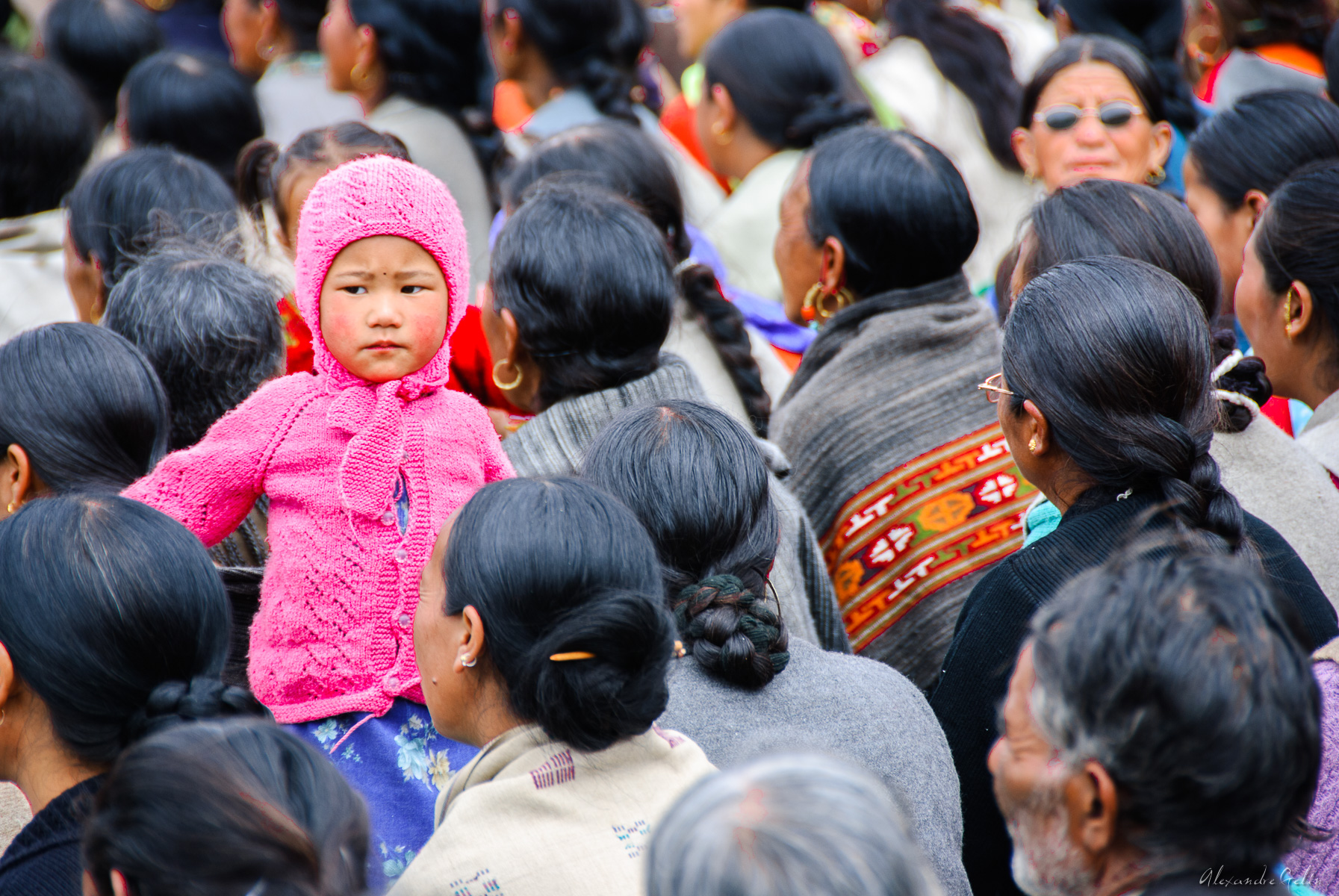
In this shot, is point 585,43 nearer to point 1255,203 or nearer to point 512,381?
point 512,381

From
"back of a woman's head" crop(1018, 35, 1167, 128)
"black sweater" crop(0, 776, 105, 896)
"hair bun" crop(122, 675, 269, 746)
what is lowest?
"back of a woman's head" crop(1018, 35, 1167, 128)

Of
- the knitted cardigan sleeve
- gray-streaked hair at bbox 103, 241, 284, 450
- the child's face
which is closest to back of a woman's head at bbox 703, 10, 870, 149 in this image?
gray-streaked hair at bbox 103, 241, 284, 450

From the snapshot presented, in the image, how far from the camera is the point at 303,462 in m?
2.57

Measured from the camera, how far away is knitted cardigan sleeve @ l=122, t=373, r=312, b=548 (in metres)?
2.46

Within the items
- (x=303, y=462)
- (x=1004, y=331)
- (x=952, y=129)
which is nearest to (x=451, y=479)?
(x=303, y=462)

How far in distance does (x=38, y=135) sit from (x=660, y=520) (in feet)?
11.2

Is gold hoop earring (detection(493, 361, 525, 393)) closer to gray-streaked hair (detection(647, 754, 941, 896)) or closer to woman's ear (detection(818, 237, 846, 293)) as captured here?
woman's ear (detection(818, 237, 846, 293))

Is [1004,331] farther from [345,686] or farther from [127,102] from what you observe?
[127,102]

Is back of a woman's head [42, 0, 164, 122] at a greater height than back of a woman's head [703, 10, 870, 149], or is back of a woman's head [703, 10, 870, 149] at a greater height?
back of a woman's head [42, 0, 164, 122]

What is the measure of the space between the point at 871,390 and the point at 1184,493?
1270 millimetres

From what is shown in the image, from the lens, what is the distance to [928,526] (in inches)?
133

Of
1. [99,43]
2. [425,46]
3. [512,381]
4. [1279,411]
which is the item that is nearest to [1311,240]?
[1279,411]

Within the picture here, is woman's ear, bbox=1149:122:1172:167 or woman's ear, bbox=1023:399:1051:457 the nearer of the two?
woman's ear, bbox=1023:399:1051:457

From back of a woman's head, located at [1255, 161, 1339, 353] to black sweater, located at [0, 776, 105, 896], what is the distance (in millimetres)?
2926
